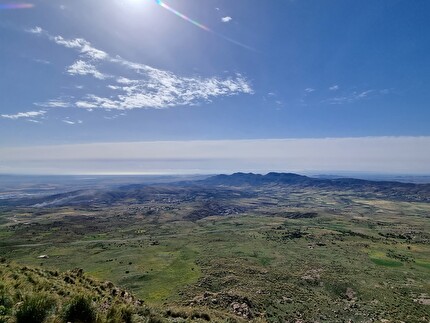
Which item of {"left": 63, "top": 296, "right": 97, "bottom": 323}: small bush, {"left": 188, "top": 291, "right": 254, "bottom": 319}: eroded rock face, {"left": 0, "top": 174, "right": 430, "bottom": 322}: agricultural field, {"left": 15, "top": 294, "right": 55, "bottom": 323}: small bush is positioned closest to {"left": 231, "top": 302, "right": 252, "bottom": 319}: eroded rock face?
{"left": 188, "top": 291, "right": 254, "bottom": 319}: eroded rock face

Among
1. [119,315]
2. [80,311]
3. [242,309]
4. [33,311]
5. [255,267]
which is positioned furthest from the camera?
[255,267]

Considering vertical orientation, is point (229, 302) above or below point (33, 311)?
below

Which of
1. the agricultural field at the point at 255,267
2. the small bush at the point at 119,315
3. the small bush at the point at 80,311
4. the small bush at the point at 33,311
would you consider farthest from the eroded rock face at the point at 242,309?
the small bush at the point at 33,311

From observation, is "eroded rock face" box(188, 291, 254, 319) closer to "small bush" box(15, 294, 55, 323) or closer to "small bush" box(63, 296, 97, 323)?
"small bush" box(63, 296, 97, 323)

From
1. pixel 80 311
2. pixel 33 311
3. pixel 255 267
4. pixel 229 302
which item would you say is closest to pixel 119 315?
pixel 80 311

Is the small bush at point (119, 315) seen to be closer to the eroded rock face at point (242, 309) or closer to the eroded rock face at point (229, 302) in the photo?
the eroded rock face at point (242, 309)

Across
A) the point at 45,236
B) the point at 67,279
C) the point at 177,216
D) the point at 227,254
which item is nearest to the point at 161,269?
the point at 227,254

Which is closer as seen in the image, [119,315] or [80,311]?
[80,311]

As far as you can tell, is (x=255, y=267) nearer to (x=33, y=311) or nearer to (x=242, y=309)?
(x=242, y=309)

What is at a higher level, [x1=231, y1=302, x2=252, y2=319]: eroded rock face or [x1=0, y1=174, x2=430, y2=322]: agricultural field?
[x1=231, y1=302, x2=252, y2=319]: eroded rock face
